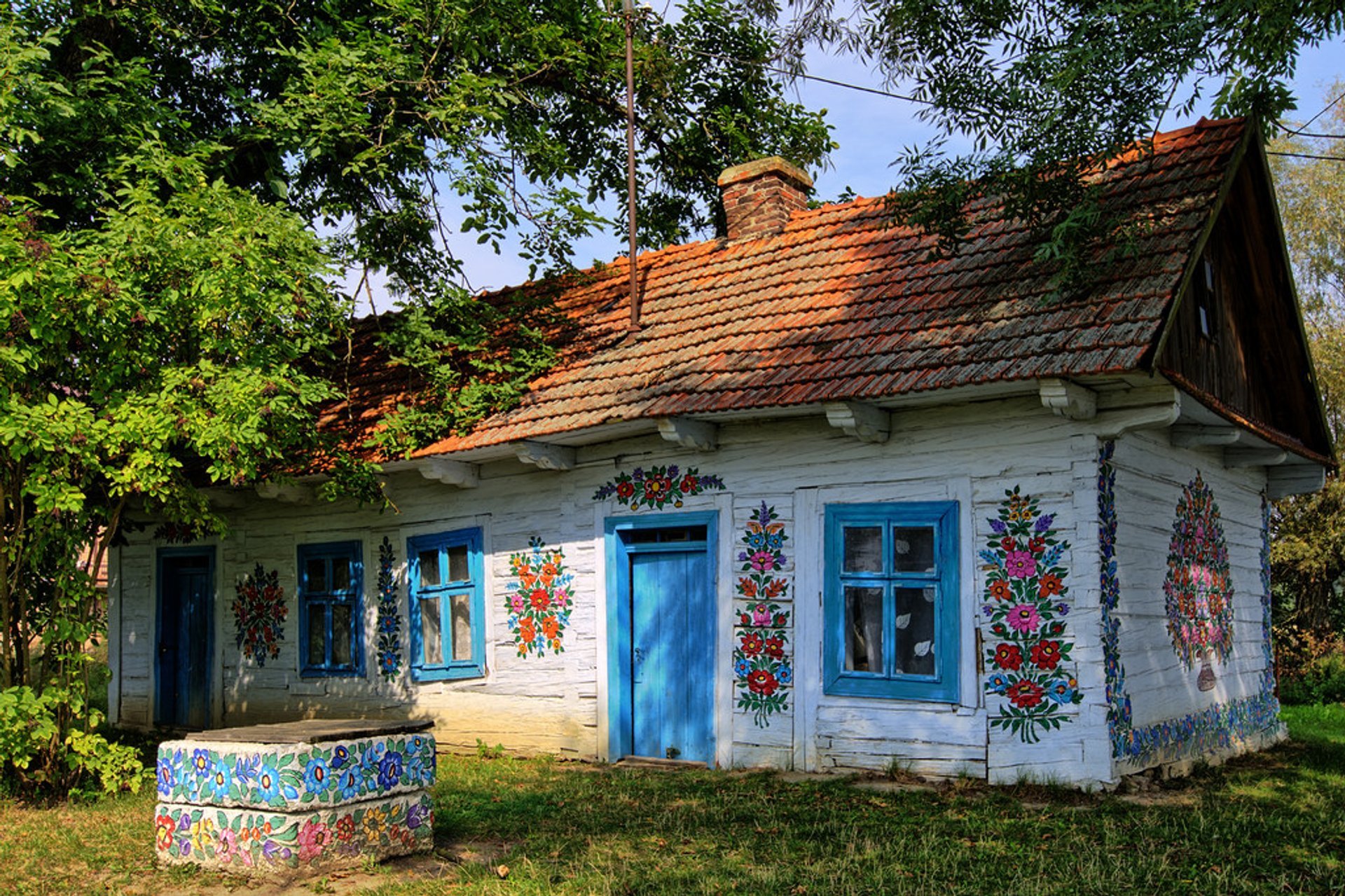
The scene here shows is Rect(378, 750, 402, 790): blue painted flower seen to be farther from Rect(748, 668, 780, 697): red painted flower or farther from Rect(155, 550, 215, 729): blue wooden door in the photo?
Rect(155, 550, 215, 729): blue wooden door

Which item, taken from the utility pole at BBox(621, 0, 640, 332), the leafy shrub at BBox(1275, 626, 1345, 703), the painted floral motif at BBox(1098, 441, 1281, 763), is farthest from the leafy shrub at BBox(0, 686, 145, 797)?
the leafy shrub at BBox(1275, 626, 1345, 703)

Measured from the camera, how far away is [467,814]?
26.7ft

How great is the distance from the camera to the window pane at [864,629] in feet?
30.1

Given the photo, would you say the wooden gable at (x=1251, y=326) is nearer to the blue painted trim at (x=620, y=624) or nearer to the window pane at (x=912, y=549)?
the window pane at (x=912, y=549)

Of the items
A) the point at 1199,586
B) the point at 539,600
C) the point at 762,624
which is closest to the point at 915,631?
the point at 762,624

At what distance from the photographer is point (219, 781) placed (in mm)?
6430

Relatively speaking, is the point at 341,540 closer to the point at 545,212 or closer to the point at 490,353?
the point at 490,353

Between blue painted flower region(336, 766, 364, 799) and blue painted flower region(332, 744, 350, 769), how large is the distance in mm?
58

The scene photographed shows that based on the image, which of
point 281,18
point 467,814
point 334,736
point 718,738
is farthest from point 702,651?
point 281,18

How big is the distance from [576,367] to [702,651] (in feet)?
10.5

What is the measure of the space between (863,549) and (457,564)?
4.59 meters

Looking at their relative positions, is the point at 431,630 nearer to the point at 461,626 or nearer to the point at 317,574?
the point at 461,626

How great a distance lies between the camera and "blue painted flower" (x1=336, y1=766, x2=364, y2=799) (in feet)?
20.9

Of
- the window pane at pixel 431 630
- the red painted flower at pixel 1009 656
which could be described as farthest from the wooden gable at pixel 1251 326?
the window pane at pixel 431 630
